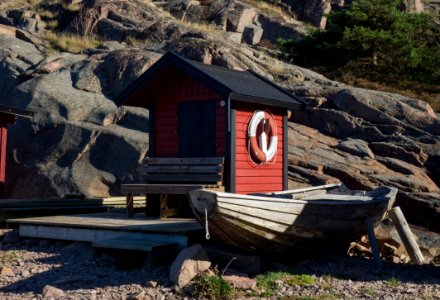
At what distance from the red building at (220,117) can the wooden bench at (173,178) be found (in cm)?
32

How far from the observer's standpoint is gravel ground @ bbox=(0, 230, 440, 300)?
26.7 ft

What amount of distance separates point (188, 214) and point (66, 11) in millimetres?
27803

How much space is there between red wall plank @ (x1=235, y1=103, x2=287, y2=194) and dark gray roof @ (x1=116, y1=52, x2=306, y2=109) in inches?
14.6

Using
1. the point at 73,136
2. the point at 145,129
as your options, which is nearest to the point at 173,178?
the point at 145,129

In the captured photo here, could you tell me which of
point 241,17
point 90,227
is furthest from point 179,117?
point 241,17

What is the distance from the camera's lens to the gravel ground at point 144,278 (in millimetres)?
8141

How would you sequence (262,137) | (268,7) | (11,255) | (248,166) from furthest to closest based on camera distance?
(268,7) → (262,137) → (248,166) → (11,255)

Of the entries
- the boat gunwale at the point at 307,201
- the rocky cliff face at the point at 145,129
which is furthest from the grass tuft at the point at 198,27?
the boat gunwale at the point at 307,201

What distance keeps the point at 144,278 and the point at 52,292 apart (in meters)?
1.44

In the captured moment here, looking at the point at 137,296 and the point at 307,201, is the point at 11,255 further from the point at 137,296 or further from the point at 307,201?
the point at 307,201

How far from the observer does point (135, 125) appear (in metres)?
19.5

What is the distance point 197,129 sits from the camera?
12609 millimetres

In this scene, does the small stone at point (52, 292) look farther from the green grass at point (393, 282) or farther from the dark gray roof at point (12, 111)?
the dark gray roof at point (12, 111)

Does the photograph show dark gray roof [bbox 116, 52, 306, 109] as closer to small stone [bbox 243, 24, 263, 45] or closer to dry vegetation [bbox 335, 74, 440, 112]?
dry vegetation [bbox 335, 74, 440, 112]
